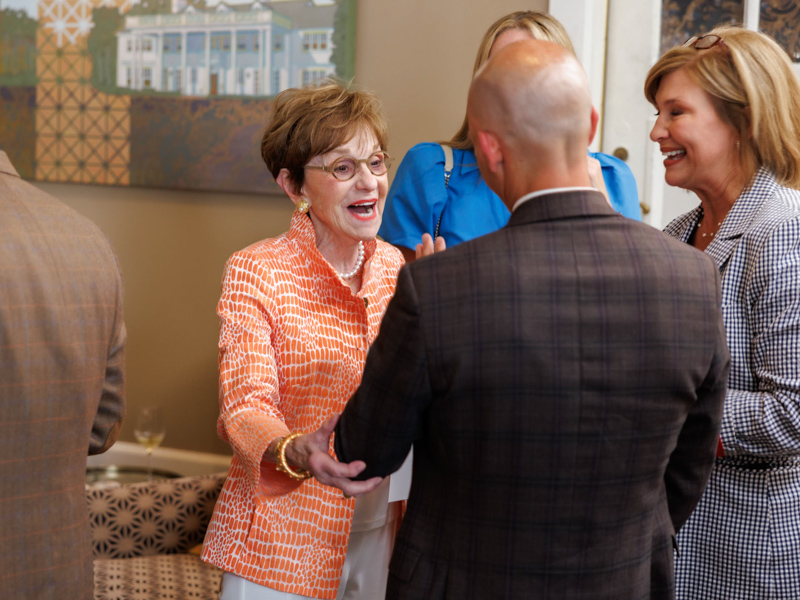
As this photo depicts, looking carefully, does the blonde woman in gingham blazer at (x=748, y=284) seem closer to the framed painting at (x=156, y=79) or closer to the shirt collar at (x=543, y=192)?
the shirt collar at (x=543, y=192)

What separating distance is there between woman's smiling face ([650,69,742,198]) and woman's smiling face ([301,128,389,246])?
634mm

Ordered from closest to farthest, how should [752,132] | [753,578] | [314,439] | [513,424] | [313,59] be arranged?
[513,424], [314,439], [753,578], [752,132], [313,59]

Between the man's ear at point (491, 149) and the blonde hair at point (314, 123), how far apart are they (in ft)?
2.06

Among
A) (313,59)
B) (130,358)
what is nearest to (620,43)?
(313,59)

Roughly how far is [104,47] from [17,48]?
1.36 feet

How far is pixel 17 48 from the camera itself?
336cm

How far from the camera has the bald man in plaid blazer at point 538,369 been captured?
101 centimetres

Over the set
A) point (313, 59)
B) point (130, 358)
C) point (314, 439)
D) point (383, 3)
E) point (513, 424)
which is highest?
point (383, 3)

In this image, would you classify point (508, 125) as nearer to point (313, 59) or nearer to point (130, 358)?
point (313, 59)

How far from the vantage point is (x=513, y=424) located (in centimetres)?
103

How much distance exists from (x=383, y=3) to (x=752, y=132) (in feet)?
5.38

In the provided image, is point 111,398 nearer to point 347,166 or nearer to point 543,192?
point 347,166

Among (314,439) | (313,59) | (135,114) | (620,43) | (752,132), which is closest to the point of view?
Answer: (314,439)

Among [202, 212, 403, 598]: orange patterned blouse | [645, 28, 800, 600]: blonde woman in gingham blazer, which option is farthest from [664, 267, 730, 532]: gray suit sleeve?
[202, 212, 403, 598]: orange patterned blouse
